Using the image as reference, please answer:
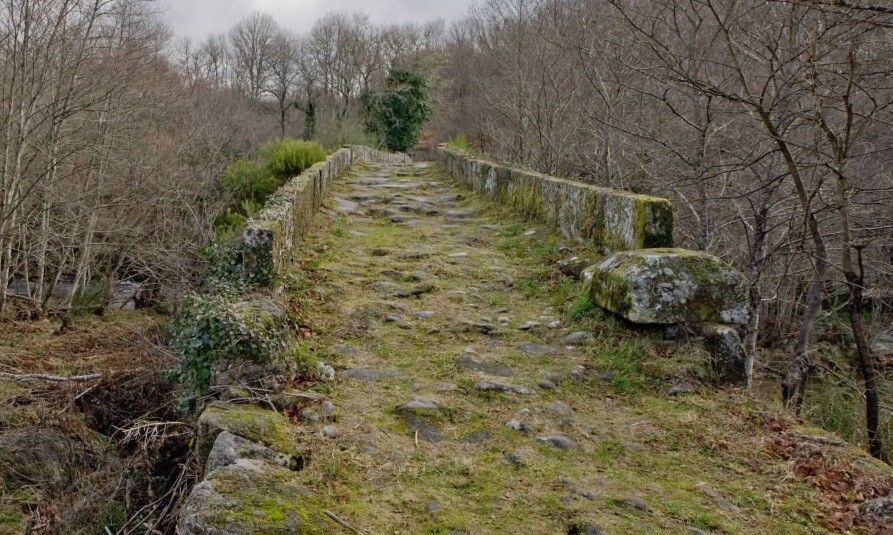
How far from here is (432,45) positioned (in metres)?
41.5

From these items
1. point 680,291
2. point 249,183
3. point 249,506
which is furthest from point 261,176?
point 249,506

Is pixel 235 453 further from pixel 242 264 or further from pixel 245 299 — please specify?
pixel 242 264

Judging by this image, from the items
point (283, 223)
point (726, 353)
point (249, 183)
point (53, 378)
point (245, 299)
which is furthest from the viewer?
point (249, 183)

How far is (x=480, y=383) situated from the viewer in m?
4.49

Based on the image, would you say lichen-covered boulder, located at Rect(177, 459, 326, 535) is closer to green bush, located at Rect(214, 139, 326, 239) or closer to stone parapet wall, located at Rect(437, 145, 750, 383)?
stone parapet wall, located at Rect(437, 145, 750, 383)

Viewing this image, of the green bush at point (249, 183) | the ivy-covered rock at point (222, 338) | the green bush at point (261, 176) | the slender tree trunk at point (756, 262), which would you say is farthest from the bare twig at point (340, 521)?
the green bush at point (249, 183)

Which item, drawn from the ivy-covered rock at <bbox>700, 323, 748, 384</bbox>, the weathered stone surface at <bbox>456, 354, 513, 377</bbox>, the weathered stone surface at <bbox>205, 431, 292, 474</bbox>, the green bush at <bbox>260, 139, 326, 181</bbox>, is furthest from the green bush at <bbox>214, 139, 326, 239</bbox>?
the weathered stone surface at <bbox>205, 431, 292, 474</bbox>

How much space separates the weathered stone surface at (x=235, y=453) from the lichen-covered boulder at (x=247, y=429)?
5 cm

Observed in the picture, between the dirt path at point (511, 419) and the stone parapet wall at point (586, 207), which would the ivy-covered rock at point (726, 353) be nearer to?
the dirt path at point (511, 419)

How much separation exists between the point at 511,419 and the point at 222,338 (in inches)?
73.2

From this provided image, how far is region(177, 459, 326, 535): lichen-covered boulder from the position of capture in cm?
255

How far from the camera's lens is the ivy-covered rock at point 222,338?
13.5ft

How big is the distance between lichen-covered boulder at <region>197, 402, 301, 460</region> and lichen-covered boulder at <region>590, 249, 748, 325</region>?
9.15ft

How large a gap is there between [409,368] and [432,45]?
130 feet
